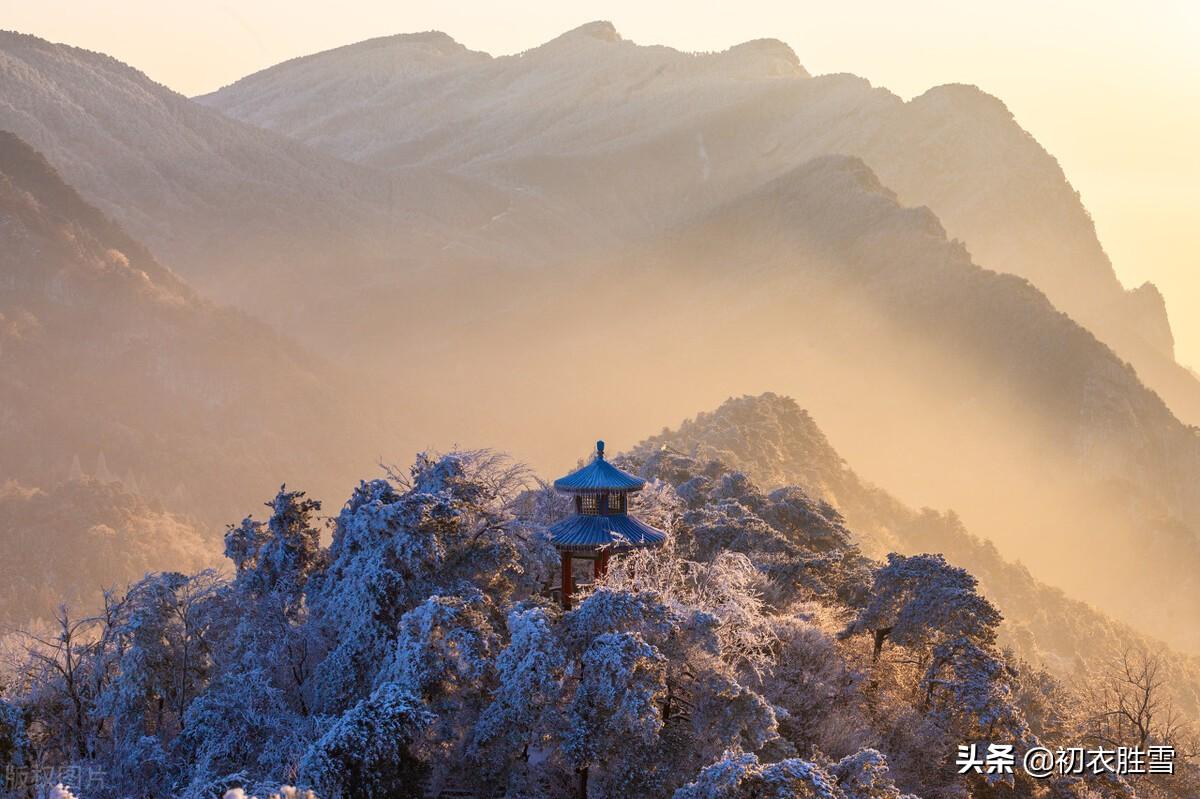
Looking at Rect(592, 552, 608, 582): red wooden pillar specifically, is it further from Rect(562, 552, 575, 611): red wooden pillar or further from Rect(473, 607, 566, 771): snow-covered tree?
Rect(473, 607, 566, 771): snow-covered tree

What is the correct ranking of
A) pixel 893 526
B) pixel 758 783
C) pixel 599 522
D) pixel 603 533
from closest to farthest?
pixel 758 783, pixel 603 533, pixel 599 522, pixel 893 526

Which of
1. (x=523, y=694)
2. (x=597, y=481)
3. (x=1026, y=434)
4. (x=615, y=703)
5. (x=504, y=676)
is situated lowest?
(x=615, y=703)

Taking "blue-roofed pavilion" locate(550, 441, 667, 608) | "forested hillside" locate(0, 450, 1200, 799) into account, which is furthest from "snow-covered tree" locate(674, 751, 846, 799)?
"blue-roofed pavilion" locate(550, 441, 667, 608)

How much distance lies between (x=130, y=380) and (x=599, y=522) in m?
139

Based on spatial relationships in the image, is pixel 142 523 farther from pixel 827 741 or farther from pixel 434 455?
pixel 827 741

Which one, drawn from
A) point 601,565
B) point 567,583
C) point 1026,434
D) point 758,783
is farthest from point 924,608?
point 1026,434

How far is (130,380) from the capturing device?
500ft

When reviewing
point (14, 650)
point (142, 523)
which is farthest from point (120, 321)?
point (14, 650)

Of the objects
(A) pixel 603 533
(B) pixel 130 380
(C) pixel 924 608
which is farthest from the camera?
(B) pixel 130 380

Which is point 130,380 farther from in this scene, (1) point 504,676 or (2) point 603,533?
(1) point 504,676

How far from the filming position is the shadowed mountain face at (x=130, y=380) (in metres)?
137

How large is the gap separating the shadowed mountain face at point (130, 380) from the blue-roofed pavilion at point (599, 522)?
109 metres

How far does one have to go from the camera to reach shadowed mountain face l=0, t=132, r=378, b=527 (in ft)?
449

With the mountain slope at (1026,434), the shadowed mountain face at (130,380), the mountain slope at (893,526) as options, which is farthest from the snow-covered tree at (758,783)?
the mountain slope at (1026,434)
